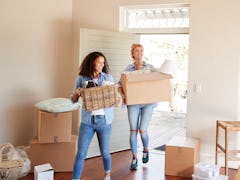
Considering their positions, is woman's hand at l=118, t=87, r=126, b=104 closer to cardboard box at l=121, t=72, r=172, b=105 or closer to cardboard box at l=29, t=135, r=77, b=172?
cardboard box at l=121, t=72, r=172, b=105

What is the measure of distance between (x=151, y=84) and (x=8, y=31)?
77.0 inches

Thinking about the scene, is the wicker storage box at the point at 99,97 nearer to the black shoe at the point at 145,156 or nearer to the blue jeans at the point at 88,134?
the blue jeans at the point at 88,134

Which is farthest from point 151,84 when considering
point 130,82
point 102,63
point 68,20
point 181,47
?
point 181,47

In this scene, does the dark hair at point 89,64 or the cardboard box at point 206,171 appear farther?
the cardboard box at point 206,171

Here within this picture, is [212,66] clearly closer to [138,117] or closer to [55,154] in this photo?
[138,117]

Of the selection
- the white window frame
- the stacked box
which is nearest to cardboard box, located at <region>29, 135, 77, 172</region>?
the stacked box

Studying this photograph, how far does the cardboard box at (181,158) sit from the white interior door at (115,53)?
3.59 ft

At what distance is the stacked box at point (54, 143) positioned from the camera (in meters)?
3.66

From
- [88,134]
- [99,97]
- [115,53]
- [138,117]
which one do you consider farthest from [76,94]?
[115,53]

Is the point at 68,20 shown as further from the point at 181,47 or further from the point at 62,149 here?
the point at 181,47

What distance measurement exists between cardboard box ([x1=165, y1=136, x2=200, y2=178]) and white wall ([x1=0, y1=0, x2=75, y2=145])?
193cm

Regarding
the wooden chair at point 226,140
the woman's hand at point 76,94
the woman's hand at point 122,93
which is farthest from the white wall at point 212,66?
the woman's hand at point 76,94

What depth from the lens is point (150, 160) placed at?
444 centimetres

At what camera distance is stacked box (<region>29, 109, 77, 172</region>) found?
144 inches
